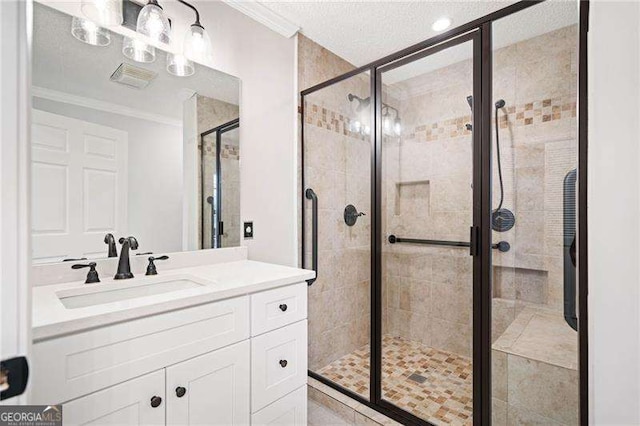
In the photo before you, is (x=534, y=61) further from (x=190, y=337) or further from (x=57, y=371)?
(x=57, y=371)

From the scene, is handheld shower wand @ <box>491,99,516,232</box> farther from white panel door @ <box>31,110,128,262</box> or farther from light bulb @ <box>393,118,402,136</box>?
white panel door @ <box>31,110,128,262</box>

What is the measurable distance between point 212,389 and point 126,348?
1.15 feet

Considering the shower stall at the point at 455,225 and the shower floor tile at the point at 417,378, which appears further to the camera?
the shower floor tile at the point at 417,378

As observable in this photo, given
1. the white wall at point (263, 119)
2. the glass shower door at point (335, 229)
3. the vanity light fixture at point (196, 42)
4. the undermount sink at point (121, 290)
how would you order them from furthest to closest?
the glass shower door at point (335, 229) → the white wall at point (263, 119) → the vanity light fixture at point (196, 42) → the undermount sink at point (121, 290)

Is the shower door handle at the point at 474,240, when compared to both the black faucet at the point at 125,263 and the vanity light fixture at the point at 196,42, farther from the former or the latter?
the vanity light fixture at the point at 196,42

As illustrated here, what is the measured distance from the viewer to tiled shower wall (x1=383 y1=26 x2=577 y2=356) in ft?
4.40

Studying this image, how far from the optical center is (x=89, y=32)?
1.32 meters

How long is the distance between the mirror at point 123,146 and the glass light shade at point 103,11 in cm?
3

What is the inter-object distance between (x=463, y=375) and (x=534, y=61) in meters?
1.69

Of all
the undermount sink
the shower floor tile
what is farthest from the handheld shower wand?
the undermount sink

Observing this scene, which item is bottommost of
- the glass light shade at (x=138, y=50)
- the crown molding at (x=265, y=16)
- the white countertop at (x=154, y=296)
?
the white countertop at (x=154, y=296)

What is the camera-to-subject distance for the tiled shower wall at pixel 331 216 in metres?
2.08

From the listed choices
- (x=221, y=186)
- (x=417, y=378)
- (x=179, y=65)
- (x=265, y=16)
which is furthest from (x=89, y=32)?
(x=417, y=378)

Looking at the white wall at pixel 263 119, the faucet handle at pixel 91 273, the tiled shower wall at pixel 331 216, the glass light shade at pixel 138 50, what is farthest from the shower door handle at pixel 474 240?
the glass light shade at pixel 138 50
